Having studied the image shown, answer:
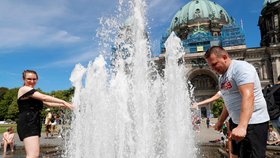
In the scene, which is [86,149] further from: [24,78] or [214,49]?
[214,49]

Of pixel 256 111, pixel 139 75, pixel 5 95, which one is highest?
pixel 5 95

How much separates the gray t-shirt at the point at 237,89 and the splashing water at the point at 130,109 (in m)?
4.09

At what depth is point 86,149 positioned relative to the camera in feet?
25.9

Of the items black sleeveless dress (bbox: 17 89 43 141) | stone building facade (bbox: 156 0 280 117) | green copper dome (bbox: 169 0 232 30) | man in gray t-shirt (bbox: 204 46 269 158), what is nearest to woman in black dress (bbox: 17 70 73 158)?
black sleeveless dress (bbox: 17 89 43 141)

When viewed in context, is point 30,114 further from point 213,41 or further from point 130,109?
point 213,41

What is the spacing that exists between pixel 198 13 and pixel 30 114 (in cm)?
6471

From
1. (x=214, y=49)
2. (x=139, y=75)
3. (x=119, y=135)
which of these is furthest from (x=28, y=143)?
(x=139, y=75)

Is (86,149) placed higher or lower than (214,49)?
lower

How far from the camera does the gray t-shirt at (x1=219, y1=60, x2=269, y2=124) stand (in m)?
2.79

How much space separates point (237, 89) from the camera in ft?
9.50

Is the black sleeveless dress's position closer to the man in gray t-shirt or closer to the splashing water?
the man in gray t-shirt

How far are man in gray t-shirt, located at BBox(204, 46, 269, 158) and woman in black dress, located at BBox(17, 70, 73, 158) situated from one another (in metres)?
1.87

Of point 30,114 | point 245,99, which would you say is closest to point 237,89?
point 245,99

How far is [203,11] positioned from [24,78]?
6534 centimetres
